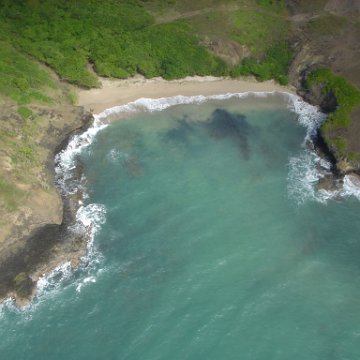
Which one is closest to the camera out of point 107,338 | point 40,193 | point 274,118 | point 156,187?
point 107,338

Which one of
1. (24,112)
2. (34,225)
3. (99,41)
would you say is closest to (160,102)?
(99,41)

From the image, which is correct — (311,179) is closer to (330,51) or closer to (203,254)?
(203,254)

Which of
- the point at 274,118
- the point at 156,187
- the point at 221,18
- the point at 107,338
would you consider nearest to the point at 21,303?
the point at 107,338

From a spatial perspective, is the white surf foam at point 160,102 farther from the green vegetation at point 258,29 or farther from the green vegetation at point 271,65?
the green vegetation at point 258,29

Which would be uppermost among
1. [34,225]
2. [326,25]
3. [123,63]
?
[326,25]

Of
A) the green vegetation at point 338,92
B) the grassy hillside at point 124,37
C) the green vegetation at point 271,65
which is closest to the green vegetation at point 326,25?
the grassy hillside at point 124,37

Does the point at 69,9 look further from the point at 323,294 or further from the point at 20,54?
the point at 323,294
